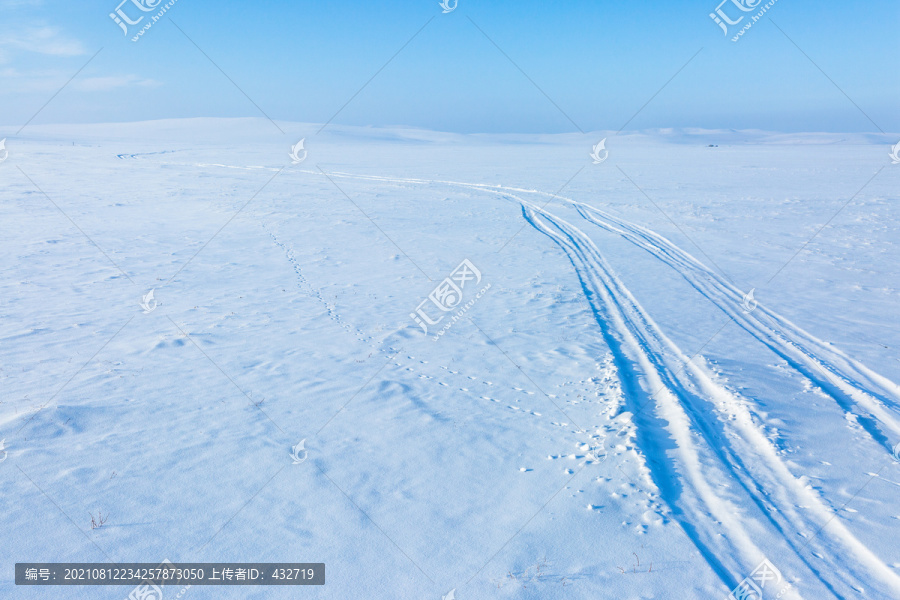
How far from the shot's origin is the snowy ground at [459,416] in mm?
4238

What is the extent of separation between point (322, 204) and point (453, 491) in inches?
754

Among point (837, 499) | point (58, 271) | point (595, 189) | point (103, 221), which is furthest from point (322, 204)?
point (837, 499)

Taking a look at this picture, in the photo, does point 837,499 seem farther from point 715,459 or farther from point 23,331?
point 23,331

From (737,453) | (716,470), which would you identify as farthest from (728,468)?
(737,453)

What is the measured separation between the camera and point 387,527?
4555 mm

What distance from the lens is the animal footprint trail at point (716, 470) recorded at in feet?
13.9

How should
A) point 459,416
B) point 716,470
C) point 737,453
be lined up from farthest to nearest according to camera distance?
point 459,416 < point 737,453 < point 716,470

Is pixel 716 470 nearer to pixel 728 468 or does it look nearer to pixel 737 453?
pixel 728 468

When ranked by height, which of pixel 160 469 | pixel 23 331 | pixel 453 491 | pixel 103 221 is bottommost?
pixel 453 491

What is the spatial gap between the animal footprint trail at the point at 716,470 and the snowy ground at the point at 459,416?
0.03 meters

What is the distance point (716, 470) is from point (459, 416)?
9.20 feet

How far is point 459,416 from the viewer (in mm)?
6418

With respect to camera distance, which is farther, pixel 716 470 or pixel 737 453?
pixel 737 453

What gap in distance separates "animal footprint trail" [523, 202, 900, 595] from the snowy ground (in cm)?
3
